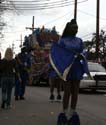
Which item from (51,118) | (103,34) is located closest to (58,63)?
(51,118)

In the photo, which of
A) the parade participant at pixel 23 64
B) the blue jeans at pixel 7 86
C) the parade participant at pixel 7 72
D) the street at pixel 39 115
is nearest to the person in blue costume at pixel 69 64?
the street at pixel 39 115

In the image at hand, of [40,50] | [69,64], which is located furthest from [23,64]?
[40,50]

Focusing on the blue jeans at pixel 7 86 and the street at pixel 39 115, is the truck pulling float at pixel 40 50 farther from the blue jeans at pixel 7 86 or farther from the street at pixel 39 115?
the blue jeans at pixel 7 86

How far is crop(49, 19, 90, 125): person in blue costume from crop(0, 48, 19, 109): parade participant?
13.0 feet

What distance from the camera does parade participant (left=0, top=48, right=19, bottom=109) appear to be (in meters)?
11.7

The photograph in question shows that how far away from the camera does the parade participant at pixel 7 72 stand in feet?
38.5

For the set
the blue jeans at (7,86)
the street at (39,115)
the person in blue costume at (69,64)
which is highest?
the person in blue costume at (69,64)

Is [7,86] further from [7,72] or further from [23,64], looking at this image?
[23,64]

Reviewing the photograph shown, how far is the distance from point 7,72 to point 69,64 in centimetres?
445

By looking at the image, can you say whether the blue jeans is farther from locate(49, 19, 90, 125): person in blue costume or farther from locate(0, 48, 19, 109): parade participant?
locate(49, 19, 90, 125): person in blue costume

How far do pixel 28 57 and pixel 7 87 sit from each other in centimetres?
318

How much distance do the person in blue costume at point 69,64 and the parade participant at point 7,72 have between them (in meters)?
3.97

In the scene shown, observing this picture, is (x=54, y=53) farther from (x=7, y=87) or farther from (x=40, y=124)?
(x=7, y=87)

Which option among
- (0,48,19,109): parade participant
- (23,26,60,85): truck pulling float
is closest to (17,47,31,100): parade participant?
(0,48,19,109): parade participant
